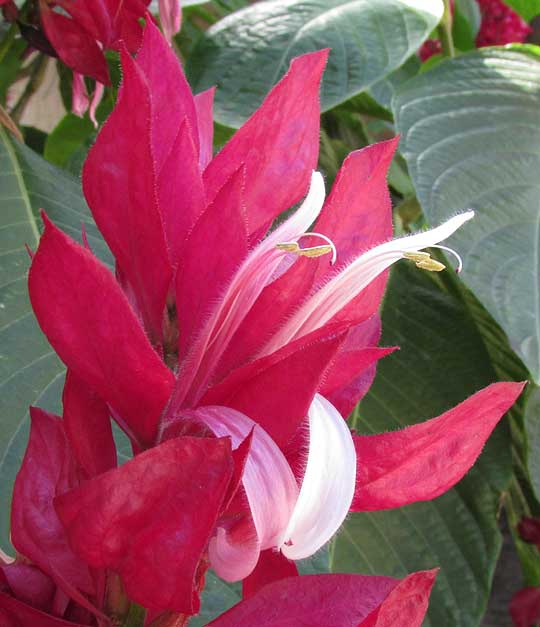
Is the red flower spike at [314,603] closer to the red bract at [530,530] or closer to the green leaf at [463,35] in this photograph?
the red bract at [530,530]

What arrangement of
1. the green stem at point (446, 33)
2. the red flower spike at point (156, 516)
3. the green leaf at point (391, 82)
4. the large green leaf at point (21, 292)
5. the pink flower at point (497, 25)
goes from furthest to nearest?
the pink flower at point (497, 25) → the green leaf at point (391, 82) → the green stem at point (446, 33) → the large green leaf at point (21, 292) → the red flower spike at point (156, 516)

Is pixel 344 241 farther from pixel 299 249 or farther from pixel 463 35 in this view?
pixel 463 35

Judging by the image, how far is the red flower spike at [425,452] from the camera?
7.6 inches

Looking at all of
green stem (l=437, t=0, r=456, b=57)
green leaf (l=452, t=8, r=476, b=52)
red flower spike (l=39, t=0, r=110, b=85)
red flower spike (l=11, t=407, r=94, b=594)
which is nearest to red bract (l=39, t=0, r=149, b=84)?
red flower spike (l=39, t=0, r=110, b=85)

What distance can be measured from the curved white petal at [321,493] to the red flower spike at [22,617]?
5cm

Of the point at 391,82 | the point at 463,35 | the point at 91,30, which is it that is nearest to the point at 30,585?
the point at 91,30

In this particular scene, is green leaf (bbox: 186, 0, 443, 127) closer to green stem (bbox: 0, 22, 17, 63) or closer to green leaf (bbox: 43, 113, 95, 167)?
green stem (bbox: 0, 22, 17, 63)

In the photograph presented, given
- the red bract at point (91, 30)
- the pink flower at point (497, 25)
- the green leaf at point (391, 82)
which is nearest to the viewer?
the red bract at point (91, 30)

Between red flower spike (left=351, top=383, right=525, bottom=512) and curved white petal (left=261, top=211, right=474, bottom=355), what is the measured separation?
3 centimetres

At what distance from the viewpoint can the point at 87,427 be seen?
0.19 m

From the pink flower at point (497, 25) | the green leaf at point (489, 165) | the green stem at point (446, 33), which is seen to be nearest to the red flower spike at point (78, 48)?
the green leaf at point (489, 165)

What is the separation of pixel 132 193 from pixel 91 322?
3cm

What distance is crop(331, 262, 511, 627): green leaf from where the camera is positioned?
48 centimetres

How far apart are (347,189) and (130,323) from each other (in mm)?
68
